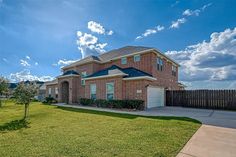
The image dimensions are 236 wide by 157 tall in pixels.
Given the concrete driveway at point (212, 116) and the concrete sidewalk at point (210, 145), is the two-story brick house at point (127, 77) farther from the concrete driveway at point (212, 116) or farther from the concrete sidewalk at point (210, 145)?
the concrete sidewalk at point (210, 145)

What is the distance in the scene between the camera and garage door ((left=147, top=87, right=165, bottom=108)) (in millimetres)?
18062

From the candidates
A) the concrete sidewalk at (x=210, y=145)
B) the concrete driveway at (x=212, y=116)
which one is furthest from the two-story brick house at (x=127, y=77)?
the concrete sidewalk at (x=210, y=145)

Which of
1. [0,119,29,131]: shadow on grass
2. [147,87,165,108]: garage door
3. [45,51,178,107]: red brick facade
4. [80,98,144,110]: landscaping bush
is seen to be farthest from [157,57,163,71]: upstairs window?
[0,119,29,131]: shadow on grass

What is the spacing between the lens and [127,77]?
17.8 meters

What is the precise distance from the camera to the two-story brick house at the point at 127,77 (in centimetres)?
1770

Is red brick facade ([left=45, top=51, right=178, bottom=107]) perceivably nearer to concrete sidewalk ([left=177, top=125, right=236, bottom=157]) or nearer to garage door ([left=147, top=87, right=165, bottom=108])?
garage door ([left=147, top=87, right=165, bottom=108])

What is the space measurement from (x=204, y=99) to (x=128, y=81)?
29.8ft

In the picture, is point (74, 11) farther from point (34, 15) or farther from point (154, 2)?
point (154, 2)

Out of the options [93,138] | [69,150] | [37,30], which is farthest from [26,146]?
[37,30]

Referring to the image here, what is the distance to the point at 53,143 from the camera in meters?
5.71

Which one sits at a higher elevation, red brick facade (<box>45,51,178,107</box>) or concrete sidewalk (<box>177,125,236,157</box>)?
red brick facade (<box>45,51,178,107</box>)

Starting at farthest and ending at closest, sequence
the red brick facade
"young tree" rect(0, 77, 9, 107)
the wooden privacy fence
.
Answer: "young tree" rect(0, 77, 9, 107) → the red brick facade → the wooden privacy fence

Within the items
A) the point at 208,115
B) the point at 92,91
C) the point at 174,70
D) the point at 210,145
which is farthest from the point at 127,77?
the point at 210,145

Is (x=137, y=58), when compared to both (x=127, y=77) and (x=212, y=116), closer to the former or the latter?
(x=127, y=77)
